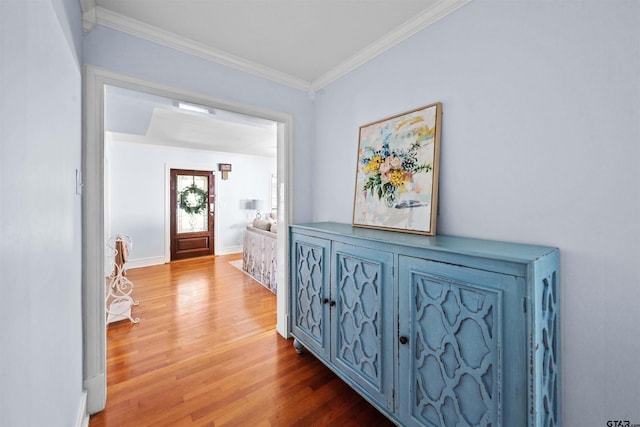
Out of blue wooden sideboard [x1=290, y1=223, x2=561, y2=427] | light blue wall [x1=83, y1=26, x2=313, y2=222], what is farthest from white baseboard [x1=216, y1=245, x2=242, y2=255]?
blue wooden sideboard [x1=290, y1=223, x2=561, y2=427]

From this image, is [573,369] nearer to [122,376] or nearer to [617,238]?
[617,238]

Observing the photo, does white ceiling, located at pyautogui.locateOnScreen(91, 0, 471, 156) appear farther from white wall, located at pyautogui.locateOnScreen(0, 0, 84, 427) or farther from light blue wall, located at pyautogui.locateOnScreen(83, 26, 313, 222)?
white wall, located at pyautogui.locateOnScreen(0, 0, 84, 427)

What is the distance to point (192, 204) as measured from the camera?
5961 millimetres

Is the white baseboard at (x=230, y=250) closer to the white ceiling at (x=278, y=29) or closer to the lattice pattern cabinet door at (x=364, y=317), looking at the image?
the white ceiling at (x=278, y=29)

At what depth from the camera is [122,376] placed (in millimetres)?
1945

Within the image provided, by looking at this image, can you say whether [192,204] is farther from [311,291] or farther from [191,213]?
[311,291]

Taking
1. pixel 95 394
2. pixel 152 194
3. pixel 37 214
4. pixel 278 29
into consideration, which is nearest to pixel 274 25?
pixel 278 29

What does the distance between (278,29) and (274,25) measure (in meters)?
0.04

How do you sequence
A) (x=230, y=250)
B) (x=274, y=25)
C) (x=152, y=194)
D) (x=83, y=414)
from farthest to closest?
(x=230, y=250)
(x=152, y=194)
(x=274, y=25)
(x=83, y=414)

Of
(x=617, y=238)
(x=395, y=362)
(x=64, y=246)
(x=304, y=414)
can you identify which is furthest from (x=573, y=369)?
(x=64, y=246)

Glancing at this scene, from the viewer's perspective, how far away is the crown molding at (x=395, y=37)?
1551 mm

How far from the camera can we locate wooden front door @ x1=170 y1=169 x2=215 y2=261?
5.71m

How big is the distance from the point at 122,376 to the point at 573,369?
2.72 meters

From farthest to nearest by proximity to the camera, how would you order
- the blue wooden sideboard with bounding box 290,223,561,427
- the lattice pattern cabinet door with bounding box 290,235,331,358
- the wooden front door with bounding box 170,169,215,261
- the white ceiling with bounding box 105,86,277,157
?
1. the wooden front door with bounding box 170,169,215,261
2. the white ceiling with bounding box 105,86,277,157
3. the lattice pattern cabinet door with bounding box 290,235,331,358
4. the blue wooden sideboard with bounding box 290,223,561,427
